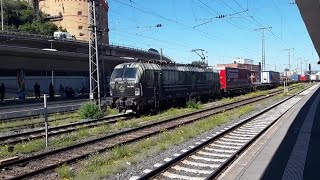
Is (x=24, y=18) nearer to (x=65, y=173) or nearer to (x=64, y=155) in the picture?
(x=64, y=155)

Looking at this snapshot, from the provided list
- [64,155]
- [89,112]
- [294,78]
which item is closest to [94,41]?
[89,112]

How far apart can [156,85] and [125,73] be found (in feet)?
7.62

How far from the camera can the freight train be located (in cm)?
2341

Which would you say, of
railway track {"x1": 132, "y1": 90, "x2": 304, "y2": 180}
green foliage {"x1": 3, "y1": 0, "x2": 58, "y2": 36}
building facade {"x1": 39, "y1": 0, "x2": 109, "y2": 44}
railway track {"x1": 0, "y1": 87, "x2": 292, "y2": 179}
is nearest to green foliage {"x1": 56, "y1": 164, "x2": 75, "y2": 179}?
railway track {"x1": 0, "y1": 87, "x2": 292, "y2": 179}

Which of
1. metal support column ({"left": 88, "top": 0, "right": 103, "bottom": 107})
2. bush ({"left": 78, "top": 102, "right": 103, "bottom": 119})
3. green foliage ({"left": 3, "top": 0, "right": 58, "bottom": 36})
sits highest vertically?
green foliage ({"left": 3, "top": 0, "right": 58, "bottom": 36})

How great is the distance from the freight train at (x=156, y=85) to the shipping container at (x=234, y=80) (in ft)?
15.8

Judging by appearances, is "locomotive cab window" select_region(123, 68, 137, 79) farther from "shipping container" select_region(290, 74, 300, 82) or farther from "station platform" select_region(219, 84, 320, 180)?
"shipping container" select_region(290, 74, 300, 82)

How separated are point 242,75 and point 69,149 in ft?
133

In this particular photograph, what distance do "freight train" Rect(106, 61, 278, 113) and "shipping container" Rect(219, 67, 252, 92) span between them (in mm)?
4819

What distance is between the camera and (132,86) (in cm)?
2333

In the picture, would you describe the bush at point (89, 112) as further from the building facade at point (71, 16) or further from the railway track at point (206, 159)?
the building facade at point (71, 16)

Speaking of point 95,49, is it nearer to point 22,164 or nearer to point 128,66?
point 128,66

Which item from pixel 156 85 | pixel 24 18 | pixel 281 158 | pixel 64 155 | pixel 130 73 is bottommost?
pixel 64 155

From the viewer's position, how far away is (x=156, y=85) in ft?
83.6
